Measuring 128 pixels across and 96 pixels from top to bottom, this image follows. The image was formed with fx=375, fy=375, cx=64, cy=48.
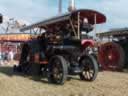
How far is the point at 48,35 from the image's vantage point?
51.5ft

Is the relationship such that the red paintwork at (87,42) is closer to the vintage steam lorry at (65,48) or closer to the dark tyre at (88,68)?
the vintage steam lorry at (65,48)

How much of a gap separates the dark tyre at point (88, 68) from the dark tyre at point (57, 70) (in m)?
1.21

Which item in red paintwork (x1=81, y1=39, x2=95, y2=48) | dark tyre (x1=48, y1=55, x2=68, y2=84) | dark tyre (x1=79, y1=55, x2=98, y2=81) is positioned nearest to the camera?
dark tyre (x1=48, y1=55, x2=68, y2=84)

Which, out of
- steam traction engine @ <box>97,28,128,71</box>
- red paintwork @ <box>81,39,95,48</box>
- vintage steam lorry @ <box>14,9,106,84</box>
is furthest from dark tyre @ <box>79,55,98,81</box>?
steam traction engine @ <box>97,28,128,71</box>

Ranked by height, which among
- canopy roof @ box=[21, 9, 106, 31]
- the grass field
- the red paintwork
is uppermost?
canopy roof @ box=[21, 9, 106, 31]

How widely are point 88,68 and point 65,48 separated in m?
1.21

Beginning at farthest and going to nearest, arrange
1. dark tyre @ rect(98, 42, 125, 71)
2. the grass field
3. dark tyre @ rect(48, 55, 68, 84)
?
1. dark tyre @ rect(98, 42, 125, 71)
2. dark tyre @ rect(48, 55, 68, 84)
3. the grass field

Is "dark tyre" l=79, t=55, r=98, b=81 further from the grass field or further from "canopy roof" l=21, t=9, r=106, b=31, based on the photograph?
"canopy roof" l=21, t=9, r=106, b=31

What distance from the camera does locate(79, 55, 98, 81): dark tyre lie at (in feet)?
46.5

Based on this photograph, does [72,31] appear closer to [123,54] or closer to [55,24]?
[55,24]

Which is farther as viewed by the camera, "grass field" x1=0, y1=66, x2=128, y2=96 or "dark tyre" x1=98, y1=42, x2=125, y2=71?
"dark tyre" x1=98, y1=42, x2=125, y2=71

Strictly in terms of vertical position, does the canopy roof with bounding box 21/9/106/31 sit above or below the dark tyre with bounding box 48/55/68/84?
above

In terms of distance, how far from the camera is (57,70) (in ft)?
45.2

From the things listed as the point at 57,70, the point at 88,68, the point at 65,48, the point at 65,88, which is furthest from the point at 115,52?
the point at 65,88
